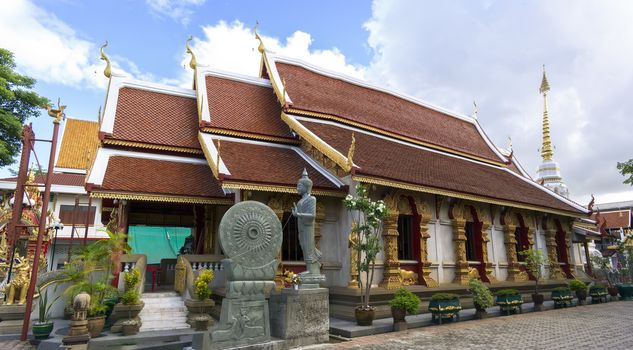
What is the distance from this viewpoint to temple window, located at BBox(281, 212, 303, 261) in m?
10.8

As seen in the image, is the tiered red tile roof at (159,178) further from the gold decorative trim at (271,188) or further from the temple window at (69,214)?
the temple window at (69,214)

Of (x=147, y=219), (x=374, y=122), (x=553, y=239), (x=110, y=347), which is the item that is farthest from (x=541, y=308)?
(x=147, y=219)

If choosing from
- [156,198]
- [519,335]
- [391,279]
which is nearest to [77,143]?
[156,198]

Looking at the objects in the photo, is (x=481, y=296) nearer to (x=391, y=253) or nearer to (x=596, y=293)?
(x=391, y=253)

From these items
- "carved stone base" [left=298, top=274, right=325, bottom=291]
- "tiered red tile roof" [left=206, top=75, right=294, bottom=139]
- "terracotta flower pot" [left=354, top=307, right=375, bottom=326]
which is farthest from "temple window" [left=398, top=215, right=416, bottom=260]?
"carved stone base" [left=298, top=274, right=325, bottom=291]

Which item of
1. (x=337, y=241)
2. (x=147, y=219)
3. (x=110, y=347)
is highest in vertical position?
(x=147, y=219)

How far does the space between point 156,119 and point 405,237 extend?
8.72 m

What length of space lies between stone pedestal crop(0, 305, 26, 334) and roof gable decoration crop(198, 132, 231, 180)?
495cm

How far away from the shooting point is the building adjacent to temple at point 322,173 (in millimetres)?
10516

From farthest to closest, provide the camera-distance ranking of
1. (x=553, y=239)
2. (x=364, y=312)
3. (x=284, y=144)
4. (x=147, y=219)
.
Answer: (x=553, y=239), (x=147, y=219), (x=284, y=144), (x=364, y=312)

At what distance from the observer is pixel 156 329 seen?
840cm

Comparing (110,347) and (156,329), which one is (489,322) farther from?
(110,347)

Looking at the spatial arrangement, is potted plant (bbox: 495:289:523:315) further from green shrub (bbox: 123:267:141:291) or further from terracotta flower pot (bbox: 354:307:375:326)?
green shrub (bbox: 123:267:141:291)

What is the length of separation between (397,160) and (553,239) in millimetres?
9055
